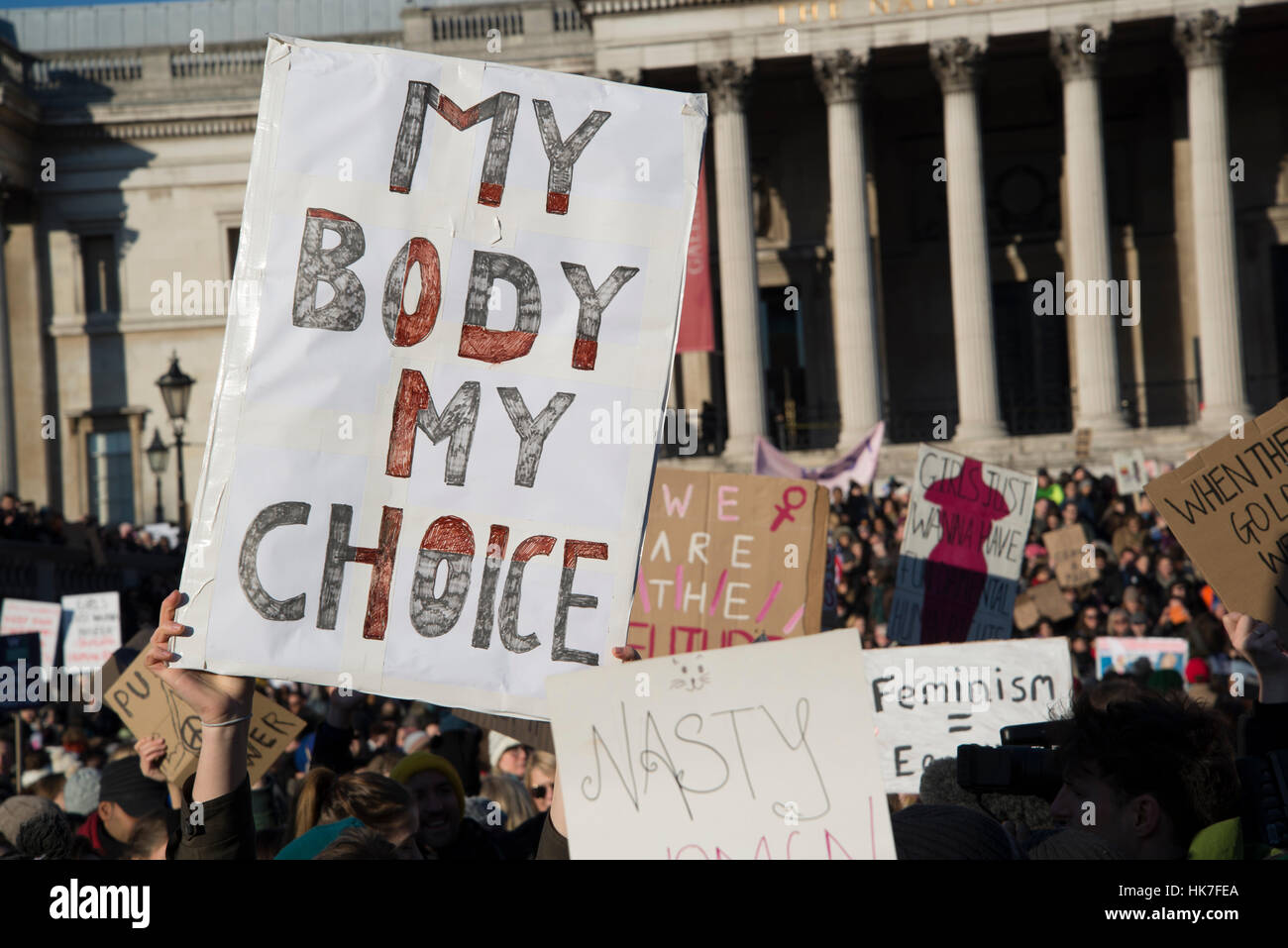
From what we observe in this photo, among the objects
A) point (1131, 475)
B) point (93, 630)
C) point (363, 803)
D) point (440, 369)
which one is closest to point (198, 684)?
point (440, 369)

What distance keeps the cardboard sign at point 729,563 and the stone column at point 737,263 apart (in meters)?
28.4

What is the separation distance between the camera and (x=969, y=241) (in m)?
37.0

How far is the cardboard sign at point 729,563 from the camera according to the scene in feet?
27.8

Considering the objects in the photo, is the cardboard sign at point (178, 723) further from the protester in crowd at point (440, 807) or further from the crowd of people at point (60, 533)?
the crowd of people at point (60, 533)

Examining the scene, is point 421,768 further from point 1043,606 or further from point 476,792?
point 1043,606

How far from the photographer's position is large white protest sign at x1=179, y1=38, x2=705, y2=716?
13.9 feet

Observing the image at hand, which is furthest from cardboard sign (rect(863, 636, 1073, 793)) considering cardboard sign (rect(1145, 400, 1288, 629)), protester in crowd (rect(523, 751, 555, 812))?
cardboard sign (rect(1145, 400, 1288, 629))

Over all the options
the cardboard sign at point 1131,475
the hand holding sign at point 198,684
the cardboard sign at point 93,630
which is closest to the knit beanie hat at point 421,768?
the hand holding sign at point 198,684

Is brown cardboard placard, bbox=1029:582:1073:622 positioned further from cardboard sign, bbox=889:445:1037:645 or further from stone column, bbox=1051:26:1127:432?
stone column, bbox=1051:26:1127:432

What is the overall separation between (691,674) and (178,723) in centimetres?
482

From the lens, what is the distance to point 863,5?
3756cm

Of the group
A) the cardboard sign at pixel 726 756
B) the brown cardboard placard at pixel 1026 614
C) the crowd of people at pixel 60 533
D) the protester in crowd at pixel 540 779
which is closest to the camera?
the cardboard sign at pixel 726 756
